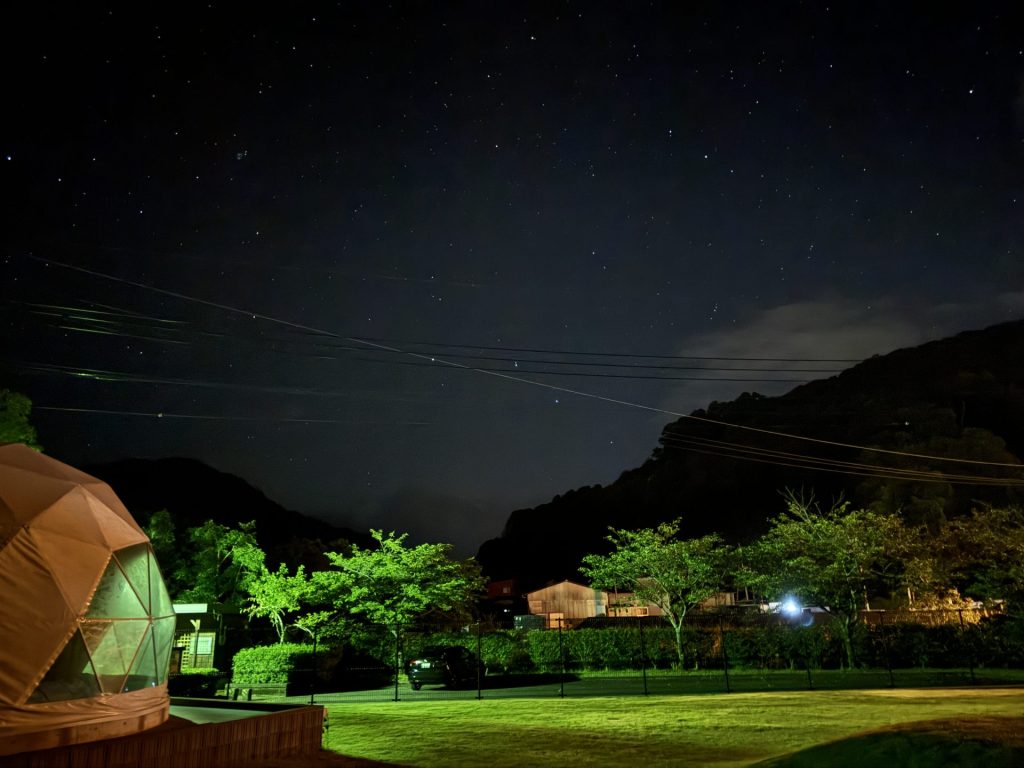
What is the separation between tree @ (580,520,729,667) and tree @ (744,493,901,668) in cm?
163

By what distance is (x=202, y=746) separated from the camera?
866 cm

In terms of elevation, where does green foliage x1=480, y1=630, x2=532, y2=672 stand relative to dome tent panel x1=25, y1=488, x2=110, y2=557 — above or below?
below

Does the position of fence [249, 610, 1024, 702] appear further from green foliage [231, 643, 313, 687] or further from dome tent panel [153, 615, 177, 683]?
dome tent panel [153, 615, 177, 683]

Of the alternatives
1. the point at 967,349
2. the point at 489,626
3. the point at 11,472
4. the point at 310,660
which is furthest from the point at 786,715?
the point at 967,349

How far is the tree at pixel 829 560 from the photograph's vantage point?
2487cm

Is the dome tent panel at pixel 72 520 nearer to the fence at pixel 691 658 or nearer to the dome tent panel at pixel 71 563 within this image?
the dome tent panel at pixel 71 563

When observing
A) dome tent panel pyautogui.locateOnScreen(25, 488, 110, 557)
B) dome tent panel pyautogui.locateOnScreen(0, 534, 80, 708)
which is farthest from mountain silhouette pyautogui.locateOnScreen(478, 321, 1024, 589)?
dome tent panel pyautogui.locateOnScreen(0, 534, 80, 708)

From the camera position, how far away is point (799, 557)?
26.1 m

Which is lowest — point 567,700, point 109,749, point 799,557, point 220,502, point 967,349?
point 567,700

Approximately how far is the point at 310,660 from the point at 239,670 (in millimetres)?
2792

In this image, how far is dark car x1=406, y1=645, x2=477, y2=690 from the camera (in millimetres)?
21312

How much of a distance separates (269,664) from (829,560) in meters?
19.9

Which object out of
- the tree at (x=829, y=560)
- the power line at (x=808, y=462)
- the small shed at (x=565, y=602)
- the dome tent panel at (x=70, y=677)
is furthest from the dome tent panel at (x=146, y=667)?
the power line at (x=808, y=462)

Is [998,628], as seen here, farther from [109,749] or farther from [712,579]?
[109,749]
